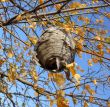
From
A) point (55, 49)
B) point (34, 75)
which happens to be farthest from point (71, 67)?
point (34, 75)

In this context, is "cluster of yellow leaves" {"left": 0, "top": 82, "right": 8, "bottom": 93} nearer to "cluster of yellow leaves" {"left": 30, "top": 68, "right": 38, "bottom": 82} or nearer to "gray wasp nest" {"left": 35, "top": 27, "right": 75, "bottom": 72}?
"cluster of yellow leaves" {"left": 30, "top": 68, "right": 38, "bottom": 82}

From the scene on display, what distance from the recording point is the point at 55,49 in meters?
2.12

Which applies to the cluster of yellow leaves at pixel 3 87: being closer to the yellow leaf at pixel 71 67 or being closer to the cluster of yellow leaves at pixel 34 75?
the cluster of yellow leaves at pixel 34 75

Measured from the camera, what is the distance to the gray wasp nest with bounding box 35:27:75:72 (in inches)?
84.2

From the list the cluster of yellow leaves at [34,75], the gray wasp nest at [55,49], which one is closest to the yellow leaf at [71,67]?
the gray wasp nest at [55,49]

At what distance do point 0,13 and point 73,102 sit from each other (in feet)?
5.35

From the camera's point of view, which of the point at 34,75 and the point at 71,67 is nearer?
the point at 71,67

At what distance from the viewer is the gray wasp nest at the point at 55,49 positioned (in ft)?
7.02

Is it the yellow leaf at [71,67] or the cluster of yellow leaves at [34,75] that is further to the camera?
the cluster of yellow leaves at [34,75]

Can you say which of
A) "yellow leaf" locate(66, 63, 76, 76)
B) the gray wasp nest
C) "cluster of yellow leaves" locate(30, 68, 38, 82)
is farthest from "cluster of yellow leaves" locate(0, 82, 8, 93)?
"yellow leaf" locate(66, 63, 76, 76)

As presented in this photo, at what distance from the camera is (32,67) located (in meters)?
4.12

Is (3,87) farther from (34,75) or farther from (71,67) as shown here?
(71,67)

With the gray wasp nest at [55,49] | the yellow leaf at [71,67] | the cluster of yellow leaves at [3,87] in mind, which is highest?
the cluster of yellow leaves at [3,87]

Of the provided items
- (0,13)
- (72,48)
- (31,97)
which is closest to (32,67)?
(31,97)
